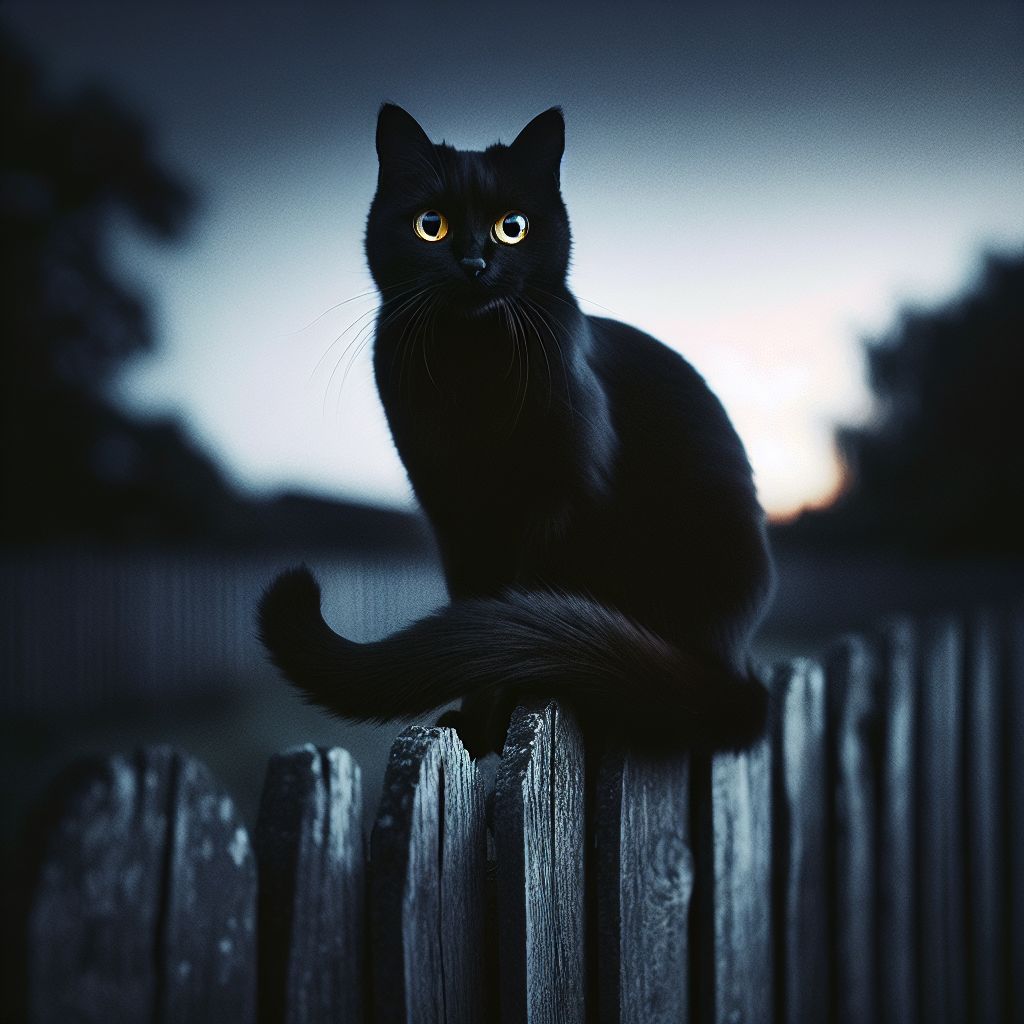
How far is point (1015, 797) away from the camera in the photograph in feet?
6.85

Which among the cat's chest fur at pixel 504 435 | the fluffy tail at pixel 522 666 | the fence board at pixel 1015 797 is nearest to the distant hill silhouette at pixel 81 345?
the fence board at pixel 1015 797

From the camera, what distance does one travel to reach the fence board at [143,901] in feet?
1.80

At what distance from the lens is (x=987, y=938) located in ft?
6.51

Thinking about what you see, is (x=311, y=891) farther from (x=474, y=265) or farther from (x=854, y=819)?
(x=854, y=819)

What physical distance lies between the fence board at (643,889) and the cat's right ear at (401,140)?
795 millimetres

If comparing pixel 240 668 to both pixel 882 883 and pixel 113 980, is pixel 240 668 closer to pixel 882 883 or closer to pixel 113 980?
pixel 882 883

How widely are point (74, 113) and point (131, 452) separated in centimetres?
325

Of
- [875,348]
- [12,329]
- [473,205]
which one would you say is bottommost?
[473,205]

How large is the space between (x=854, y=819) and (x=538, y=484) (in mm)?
960

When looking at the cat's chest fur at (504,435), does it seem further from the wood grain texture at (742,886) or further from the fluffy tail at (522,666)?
the wood grain texture at (742,886)

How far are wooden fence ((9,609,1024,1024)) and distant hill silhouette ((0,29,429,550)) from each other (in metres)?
6.16

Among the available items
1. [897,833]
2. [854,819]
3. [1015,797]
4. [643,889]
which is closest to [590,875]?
[643,889]

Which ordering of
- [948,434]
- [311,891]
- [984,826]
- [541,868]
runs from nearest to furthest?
[311,891], [541,868], [984,826], [948,434]

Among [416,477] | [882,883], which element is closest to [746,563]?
[416,477]
